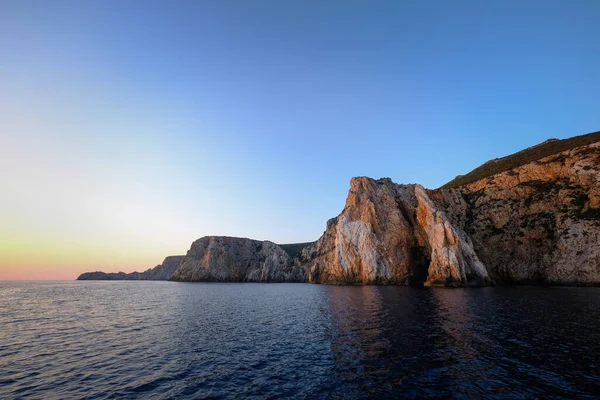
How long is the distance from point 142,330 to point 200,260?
536ft

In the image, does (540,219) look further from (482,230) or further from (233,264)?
(233,264)

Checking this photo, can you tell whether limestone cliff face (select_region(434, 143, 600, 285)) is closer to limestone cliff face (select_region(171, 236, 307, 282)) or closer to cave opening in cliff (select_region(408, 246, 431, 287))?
cave opening in cliff (select_region(408, 246, 431, 287))

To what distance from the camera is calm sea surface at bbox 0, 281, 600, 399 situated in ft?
50.8

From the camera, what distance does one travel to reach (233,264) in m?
184

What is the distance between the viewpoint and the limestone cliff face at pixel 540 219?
76250mm

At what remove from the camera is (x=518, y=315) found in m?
34.8

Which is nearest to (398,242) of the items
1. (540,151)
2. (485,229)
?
(485,229)

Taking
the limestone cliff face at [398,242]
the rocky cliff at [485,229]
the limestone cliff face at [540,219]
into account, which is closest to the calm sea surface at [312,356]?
the limestone cliff face at [398,242]

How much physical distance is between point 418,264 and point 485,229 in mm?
25356

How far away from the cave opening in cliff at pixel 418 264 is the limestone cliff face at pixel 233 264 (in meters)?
82.3

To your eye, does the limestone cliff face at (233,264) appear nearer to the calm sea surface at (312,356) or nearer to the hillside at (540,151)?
the hillside at (540,151)

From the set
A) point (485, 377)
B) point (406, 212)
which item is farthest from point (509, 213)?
point (485, 377)

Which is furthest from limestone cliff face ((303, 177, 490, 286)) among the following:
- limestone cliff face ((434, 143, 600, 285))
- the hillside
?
the hillside

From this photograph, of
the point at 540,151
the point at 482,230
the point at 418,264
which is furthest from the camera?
the point at 540,151
